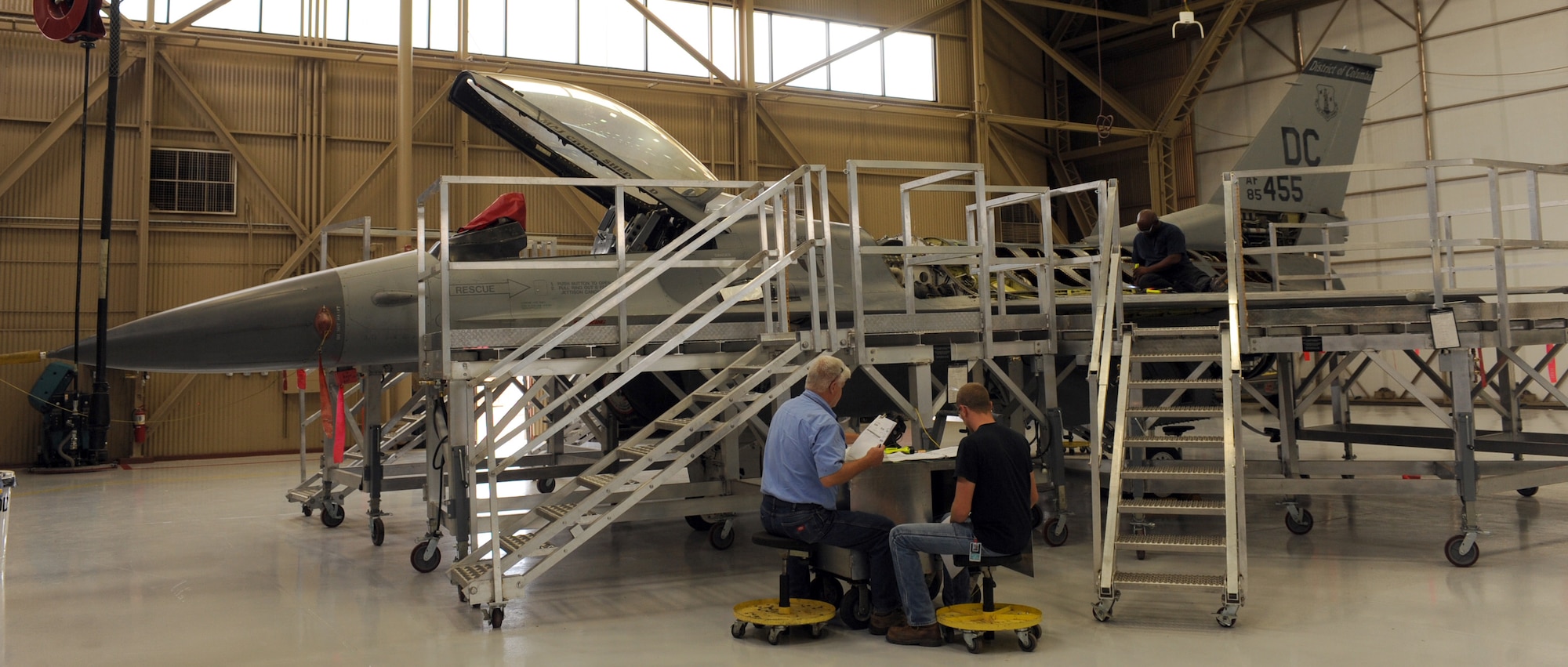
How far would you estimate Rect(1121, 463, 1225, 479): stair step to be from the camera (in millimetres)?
6656

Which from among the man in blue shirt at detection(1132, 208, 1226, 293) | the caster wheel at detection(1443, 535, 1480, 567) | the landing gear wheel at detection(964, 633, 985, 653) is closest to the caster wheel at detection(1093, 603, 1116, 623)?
the landing gear wheel at detection(964, 633, 985, 653)

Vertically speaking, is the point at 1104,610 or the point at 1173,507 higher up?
the point at 1173,507

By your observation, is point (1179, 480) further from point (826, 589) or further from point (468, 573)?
point (468, 573)

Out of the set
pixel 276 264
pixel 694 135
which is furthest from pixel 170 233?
pixel 694 135

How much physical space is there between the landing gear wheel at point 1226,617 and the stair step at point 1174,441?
1.10m

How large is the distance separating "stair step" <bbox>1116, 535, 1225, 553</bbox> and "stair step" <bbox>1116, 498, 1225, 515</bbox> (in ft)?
0.55

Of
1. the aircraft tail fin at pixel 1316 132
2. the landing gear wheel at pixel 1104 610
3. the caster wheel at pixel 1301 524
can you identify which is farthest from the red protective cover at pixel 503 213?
the aircraft tail fin at pixel 1316 132

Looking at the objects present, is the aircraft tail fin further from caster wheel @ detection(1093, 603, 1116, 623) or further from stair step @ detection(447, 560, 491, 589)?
stair step @ detection(447, 560, 491, 589)

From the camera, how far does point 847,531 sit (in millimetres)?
5703

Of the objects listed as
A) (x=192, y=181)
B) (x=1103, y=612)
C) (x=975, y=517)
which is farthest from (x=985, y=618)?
(x=192, y=181)

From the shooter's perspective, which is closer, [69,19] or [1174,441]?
[1174,441]

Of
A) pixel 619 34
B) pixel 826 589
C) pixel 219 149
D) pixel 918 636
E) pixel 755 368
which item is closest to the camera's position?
pixel 918 636

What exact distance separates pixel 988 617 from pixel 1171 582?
132 centimetres

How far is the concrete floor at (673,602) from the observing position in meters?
5.57
